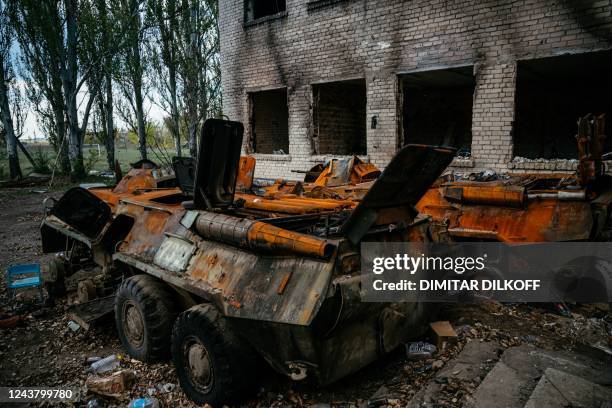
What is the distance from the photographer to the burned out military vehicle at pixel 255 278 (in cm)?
265

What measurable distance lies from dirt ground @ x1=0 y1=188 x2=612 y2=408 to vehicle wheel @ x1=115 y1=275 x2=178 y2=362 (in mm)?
157

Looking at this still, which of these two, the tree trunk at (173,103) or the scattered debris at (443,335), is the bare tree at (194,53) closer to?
the tree trunk at (173,103)

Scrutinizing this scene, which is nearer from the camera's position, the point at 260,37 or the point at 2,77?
the point at 260,37

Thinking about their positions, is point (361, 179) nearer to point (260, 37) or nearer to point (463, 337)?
point (463, 337)

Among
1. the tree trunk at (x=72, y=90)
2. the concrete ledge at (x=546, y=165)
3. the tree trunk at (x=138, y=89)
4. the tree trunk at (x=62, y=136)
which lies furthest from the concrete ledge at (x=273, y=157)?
the tree trunk at (x=62, y=136)

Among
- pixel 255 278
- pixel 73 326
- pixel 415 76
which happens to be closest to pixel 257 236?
pixel 255 278

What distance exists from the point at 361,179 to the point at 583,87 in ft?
24.9

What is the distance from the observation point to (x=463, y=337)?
3930 mm

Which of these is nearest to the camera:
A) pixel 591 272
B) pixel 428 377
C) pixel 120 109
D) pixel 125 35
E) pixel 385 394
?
pixel 385 394

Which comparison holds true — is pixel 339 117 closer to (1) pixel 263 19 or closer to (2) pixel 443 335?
(1) pixel 263 19

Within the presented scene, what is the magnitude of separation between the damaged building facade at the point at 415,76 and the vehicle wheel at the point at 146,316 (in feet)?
20.6

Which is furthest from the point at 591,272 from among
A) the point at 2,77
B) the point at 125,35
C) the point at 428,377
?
the point at 2,77

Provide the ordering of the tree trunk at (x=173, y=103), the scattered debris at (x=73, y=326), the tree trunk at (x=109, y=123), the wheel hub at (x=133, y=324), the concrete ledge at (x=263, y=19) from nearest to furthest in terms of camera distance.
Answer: the wheel hub at (x=133, y=324), the scattered debris at (x=73, y=326), the concrete ledge at (x=263, y=19), the tree trunk at (x=173, y=103), the tree trunk at (x=109, y=123)

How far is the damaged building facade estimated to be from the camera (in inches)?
280
